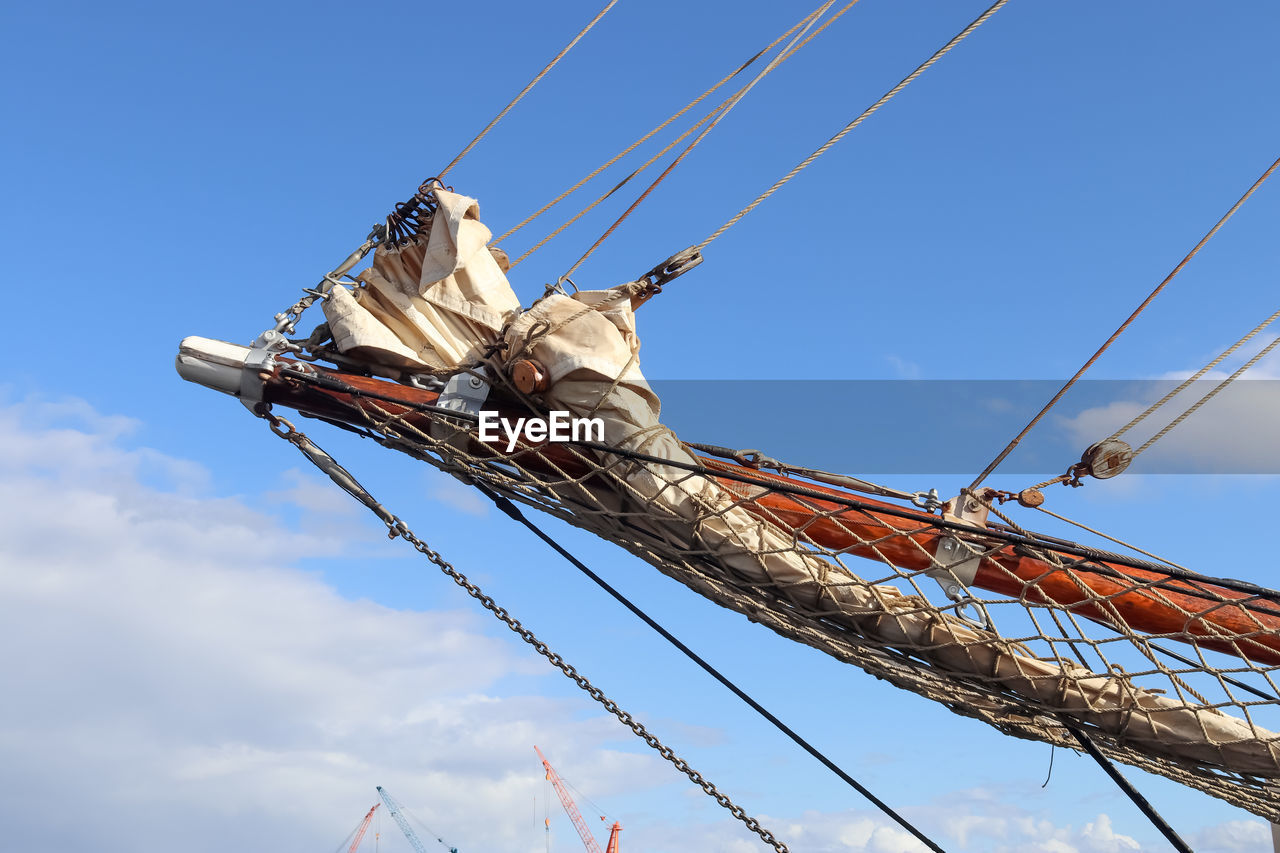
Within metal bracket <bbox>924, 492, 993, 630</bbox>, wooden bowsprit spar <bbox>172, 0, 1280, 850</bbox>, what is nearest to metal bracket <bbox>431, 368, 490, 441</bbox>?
wooden bowsprit spar <bbox>172, 0, 1280, 850</bbox>

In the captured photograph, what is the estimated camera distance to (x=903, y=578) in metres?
5.23

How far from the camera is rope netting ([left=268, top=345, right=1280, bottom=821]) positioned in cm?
522

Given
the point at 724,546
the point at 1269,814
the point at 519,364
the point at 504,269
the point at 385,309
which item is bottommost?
the point at 1269,814

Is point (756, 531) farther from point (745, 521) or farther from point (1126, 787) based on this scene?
point (1126, 787)

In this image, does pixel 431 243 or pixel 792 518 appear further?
pixel 431 243

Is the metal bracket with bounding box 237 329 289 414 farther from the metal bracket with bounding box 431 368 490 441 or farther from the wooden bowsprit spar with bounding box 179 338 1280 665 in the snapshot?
the metal bracket with bounding box 431 368 490 441

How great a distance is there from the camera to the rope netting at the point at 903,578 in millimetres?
5219

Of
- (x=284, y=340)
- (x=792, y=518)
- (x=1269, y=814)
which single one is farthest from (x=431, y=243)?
(x=1269, y=814)

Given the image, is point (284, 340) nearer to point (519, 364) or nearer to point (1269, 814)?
point (519, 364)

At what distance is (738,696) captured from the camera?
240 inches

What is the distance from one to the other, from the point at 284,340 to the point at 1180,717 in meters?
4.57

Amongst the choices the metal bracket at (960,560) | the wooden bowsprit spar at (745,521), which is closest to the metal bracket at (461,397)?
the wooden bowsprit spar at (745,521)

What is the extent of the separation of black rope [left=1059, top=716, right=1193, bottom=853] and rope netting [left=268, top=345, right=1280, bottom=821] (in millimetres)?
74

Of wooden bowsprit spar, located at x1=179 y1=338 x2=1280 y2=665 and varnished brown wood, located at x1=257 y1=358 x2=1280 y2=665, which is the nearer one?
wooden bowsprit spar, located at x1=179 y1=338 x2=1280 y2=665
